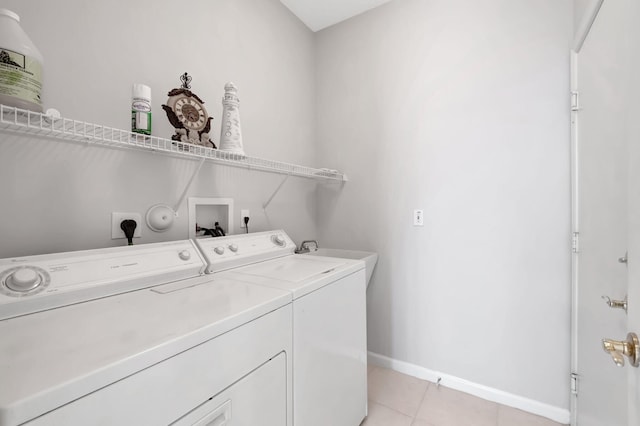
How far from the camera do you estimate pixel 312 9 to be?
2.22m

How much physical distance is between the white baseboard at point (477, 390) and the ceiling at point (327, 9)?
294 centimetres

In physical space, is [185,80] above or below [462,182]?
above

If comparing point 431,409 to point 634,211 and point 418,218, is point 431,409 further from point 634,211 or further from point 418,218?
point 634,211

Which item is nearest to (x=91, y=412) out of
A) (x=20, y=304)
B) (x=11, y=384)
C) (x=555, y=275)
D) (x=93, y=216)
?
(x=11, y=384)

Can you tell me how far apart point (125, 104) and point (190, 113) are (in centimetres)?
27

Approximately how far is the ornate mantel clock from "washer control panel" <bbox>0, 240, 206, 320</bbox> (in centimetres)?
53

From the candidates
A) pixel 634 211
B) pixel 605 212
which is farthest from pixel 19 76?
pixel 605 212

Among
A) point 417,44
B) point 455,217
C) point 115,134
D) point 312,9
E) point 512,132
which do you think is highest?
point 312,9

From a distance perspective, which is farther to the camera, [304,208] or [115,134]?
[304,208]

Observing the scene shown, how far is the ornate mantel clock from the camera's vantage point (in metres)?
1.25

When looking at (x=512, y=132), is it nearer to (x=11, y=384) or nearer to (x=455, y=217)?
(x=455, y=217)

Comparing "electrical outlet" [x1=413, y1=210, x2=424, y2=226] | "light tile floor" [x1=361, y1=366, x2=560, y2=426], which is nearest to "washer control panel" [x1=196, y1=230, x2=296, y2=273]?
"electrical outlet" [x1=413, y1=210, x2=424, y2=226]

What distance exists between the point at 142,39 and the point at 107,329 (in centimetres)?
134

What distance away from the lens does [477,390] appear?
5.90 feet
